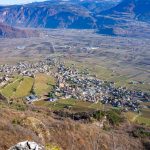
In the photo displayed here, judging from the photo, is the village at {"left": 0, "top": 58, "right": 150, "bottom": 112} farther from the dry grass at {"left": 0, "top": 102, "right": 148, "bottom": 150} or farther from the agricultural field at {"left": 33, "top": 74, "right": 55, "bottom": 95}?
the dry grass at {"left": 0, "top": 102, "right": 148, "bottom": 150}

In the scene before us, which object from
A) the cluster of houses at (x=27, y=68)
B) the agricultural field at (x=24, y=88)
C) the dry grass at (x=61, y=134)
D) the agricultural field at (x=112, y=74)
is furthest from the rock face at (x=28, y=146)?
the cluster of houses at (x=27, y=68)

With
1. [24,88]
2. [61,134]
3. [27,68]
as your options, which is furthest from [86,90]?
[61,134]

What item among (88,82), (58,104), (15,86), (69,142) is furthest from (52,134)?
(88,82)

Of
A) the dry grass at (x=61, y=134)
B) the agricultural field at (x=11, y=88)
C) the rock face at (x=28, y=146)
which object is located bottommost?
the agricultural field at (x=11, y=88)

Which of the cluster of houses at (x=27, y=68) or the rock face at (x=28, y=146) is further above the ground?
Answer: the rock face at (x=28, y=146)

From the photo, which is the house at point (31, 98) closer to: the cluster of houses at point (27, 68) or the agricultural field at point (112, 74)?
the agricultural field at point (112, 74)

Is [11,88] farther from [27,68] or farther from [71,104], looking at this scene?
[27,68]

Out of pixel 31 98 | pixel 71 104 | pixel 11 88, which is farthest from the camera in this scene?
pixel 11 88

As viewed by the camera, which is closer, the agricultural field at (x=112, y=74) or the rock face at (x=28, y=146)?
the rock face at (x=28, y=146)

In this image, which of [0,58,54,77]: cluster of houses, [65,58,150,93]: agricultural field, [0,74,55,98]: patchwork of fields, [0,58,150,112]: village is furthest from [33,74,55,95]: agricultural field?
[65,58,150,93]: agricultural field
